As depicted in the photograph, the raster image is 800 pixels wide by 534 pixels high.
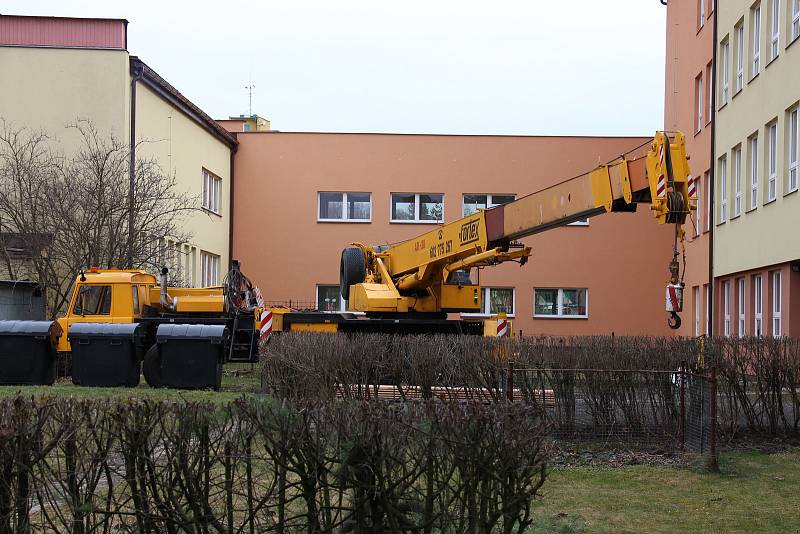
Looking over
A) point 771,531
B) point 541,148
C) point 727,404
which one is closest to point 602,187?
point 727,404

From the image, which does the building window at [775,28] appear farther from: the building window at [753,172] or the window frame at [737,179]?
the window frame at [737,179]

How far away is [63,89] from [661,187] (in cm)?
1935

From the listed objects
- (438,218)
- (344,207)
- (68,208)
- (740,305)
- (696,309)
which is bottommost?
(696,309)

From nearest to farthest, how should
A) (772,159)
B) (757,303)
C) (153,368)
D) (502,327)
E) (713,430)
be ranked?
(713,430) → (153,368) → (502,327) → (772,159) → (757,303)

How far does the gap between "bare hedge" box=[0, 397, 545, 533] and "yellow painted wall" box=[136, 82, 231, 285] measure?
76.6 ft

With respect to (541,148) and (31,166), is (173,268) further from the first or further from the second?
(541,148)

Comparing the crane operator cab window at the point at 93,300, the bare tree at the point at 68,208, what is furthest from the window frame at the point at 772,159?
the bare tree at the point at 68,208

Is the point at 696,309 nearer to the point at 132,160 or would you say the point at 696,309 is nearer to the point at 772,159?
the point at 772,159

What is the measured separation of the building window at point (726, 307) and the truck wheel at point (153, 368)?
15141 millimetres

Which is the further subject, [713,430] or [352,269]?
[352,269]

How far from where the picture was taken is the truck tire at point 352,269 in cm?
2281

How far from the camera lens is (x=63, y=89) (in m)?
28.2

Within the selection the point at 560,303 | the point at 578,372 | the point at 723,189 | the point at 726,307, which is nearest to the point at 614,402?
the point at 578,372

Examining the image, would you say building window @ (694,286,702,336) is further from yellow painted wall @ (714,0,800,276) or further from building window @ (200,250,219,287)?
building window @ (200,250,219,287)
